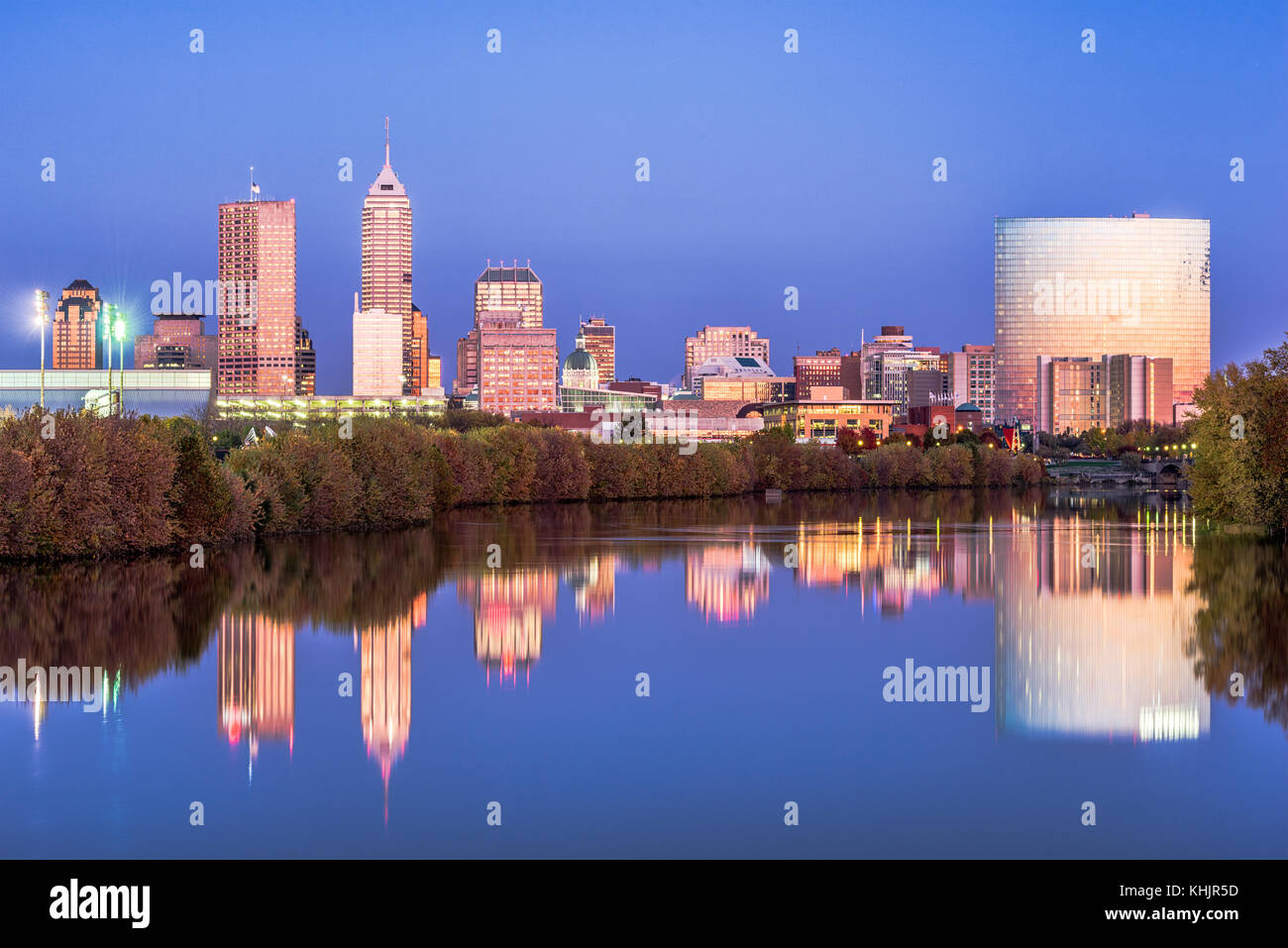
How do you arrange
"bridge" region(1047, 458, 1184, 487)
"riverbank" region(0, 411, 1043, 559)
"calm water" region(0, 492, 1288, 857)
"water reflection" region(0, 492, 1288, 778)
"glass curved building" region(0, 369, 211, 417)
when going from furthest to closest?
"bridge" region(1047, 458, 1184, 487), "glass curved building" region(0, 369, 211, 417), "riverbank" region(0, 411, 1043, 559), "water reflection" region(0, 492, 1288, 778), "calm water" region(0, 492, 1288, 857)

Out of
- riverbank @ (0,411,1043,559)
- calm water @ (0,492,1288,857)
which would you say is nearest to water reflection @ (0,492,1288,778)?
calm water @ (0,492,1288,857)

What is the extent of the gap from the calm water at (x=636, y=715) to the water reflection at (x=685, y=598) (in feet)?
0.52

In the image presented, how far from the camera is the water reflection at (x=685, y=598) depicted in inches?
832

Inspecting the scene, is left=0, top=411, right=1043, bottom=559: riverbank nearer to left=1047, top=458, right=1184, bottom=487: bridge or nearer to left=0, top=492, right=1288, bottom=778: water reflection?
left=0, top=492, right=1288, bottom=778: water reflection

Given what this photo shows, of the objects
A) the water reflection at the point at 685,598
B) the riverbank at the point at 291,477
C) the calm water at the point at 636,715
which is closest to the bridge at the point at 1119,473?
the riverbank at the point at 291,477

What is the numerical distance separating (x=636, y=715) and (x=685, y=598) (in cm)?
1393

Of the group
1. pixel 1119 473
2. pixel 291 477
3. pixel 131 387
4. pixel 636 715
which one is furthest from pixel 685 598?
pixel 1119 473

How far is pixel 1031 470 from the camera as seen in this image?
135875 millimetres

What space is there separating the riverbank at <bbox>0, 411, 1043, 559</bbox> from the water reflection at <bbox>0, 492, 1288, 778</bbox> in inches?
70.6

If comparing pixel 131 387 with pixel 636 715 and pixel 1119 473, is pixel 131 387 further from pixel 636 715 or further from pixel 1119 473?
pixel 1119 473

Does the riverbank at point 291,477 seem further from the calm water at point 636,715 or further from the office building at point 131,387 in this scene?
the office building at point 131,387

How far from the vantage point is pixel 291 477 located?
52156 millimetres

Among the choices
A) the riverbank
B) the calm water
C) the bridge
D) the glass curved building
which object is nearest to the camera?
the calm water

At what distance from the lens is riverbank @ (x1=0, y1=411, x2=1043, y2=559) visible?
3809cm
